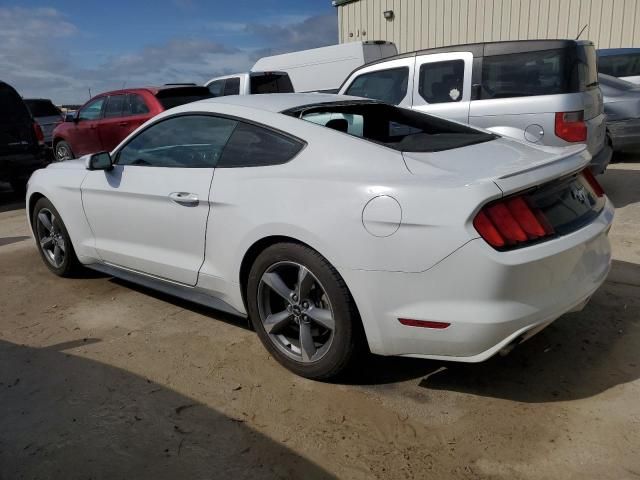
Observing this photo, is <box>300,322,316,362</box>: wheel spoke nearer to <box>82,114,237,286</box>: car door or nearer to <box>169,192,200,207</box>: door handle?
<box>82,114,237,286</box>: car door

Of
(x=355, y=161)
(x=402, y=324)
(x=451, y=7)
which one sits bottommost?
(x=402, y=324)

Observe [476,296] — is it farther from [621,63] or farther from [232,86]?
[621,63]

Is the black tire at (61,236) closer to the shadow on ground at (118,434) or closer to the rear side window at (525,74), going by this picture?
the shadow on ground at (118,434)

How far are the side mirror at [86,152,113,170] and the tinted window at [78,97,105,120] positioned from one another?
23.4ft

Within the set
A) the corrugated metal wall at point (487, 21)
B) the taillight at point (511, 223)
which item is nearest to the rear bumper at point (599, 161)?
the taillight at point (511, 223)

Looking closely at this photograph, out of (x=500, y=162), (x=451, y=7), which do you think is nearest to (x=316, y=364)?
(x=500, y=162)

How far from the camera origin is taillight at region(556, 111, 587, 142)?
5.43 metres

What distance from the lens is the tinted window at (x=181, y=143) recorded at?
3.27m

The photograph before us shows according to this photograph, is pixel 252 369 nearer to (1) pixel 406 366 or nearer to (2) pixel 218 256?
(2) pixel 218 256

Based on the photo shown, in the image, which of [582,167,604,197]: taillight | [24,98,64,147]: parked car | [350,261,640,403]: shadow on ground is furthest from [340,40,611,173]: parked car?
[24,98,64,147]: parked car

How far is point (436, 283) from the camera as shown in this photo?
2.33 meters

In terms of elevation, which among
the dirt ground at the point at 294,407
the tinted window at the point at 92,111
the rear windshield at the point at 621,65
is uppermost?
the rear windshield at the point at 621,65

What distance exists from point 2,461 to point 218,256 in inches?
54.5

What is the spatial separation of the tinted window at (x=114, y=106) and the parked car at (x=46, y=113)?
221 inches
